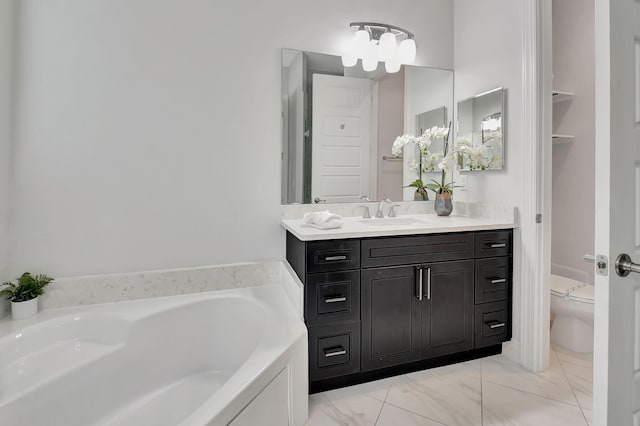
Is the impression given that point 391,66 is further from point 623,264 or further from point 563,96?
point 623,264

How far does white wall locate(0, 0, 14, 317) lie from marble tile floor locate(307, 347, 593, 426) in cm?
172

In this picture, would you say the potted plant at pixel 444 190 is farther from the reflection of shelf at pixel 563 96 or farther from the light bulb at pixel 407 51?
the reflection of shelf at pixel 563 96

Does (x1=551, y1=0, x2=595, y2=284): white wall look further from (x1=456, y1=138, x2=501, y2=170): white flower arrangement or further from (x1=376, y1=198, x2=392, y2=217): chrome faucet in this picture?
(x1=376, y1=198, x2=392, y2=217): chrome faucet

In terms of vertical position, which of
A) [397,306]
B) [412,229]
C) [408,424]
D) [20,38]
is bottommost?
[408,424]

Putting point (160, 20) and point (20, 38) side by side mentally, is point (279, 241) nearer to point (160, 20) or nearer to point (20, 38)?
point (160, 20)

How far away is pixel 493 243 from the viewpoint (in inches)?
80.3

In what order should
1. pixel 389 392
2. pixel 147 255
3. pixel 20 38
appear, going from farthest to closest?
pixel 147 255
pixel 389 392
pixel 20 38

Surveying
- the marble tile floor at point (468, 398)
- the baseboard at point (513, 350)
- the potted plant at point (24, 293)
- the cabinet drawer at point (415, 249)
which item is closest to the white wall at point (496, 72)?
the baseboard at point (513, 350)

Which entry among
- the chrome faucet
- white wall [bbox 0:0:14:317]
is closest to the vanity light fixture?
the chrome faucet

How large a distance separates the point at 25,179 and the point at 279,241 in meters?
1.38

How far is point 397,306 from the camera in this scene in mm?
1837

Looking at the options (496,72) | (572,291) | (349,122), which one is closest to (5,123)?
(349,122)

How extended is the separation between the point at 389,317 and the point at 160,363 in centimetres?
121

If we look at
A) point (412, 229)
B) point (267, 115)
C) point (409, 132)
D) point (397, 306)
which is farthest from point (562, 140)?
point (267, 115)
